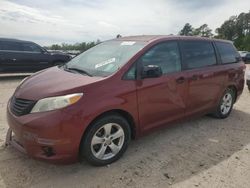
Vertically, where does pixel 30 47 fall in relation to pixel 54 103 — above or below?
above

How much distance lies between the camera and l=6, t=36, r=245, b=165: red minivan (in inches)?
111

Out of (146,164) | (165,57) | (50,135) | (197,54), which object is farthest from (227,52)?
(50,135)

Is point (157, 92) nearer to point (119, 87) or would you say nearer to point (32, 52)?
point (119, 87)

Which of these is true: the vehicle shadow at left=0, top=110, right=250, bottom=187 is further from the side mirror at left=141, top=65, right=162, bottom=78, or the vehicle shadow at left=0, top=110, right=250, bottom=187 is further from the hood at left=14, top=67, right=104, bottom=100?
the side mirror at left=141, top=65, right=162, bottom=78

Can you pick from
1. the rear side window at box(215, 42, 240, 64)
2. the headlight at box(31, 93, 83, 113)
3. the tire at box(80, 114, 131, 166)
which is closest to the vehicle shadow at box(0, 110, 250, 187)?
the tire at box(80, 114, 131, 166)

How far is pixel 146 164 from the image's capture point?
3.33 m

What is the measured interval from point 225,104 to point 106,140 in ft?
10.5

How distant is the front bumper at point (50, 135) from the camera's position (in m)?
2.74

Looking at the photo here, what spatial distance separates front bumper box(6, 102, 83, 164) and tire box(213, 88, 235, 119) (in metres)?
3.33

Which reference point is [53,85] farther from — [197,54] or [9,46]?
[9,46]

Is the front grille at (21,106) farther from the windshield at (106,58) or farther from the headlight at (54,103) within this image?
the windshield at (106,58)

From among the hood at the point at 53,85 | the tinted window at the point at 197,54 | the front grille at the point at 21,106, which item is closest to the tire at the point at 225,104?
the tinted window at the point at 197,54

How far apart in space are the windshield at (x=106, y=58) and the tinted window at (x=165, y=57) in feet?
0.57

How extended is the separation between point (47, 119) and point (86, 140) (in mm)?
527
